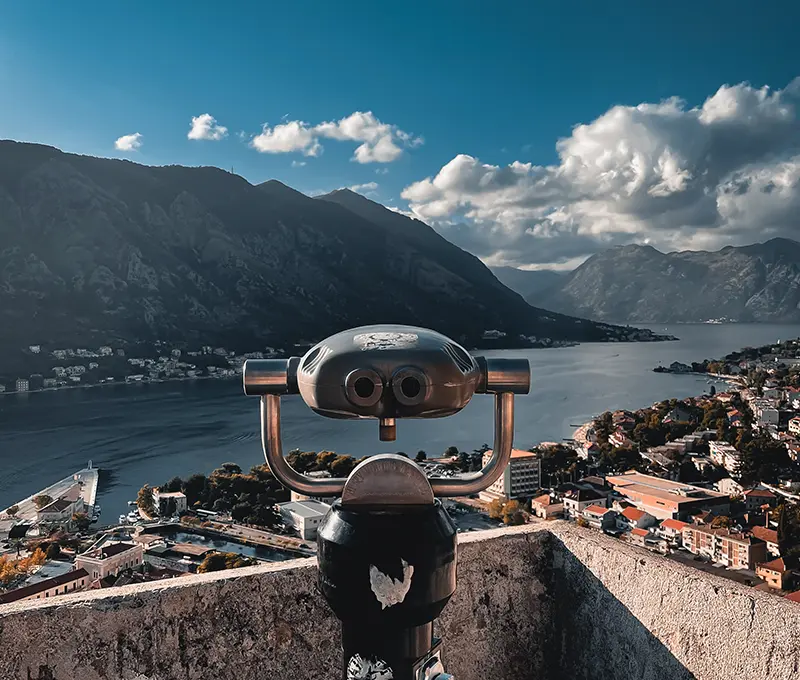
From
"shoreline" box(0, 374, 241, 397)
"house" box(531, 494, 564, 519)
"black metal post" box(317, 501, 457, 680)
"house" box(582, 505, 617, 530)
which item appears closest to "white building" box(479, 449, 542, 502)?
"house" box(531, 494, 564, 519)

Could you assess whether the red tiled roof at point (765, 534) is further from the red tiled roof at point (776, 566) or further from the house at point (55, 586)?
the house at point (55, 586)

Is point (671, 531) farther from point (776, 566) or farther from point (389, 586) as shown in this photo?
point (389, 586)

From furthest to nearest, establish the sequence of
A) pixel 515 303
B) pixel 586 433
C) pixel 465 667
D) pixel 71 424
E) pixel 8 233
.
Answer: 1. pixel 515 303
2. pixel 8 233
3. pixel 71 424
4. pixel 586 433
5. pixel 465 667

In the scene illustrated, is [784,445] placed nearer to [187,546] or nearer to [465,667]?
[187,546]

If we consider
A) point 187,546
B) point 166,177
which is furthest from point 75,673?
point 166,177

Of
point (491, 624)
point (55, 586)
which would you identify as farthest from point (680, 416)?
point (491, 624)

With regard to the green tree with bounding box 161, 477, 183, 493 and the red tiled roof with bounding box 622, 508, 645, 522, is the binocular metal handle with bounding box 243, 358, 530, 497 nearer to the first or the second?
the red tiled roof with bounding box 622, 508, 645, 522
